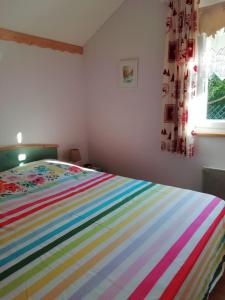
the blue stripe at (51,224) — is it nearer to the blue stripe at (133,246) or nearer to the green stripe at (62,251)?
the green stripe at (62,251)

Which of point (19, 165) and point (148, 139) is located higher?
point (148, 139)

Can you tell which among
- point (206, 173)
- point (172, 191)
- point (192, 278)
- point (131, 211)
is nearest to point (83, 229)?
point (131, 211)

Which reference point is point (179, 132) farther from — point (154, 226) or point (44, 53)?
point (44, 53)

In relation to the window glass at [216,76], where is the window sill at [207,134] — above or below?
below

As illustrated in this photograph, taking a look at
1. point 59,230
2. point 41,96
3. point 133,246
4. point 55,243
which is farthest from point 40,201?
point 41,96

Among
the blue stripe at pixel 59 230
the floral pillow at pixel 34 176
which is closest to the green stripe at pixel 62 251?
the blue stripe at pixel 59 230

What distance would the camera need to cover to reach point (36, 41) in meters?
2.78

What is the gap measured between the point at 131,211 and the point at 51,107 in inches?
71.5

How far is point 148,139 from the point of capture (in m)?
3.06

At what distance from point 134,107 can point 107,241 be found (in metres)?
2.01

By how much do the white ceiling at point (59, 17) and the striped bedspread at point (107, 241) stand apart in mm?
1553

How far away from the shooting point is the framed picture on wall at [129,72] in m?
3.01

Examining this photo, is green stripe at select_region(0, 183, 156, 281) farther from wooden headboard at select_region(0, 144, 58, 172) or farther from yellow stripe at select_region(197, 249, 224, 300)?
wooden headboard at select_region(0, 144, 58, 172)

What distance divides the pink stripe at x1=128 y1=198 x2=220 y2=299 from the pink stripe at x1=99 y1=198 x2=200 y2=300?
0.19ft
